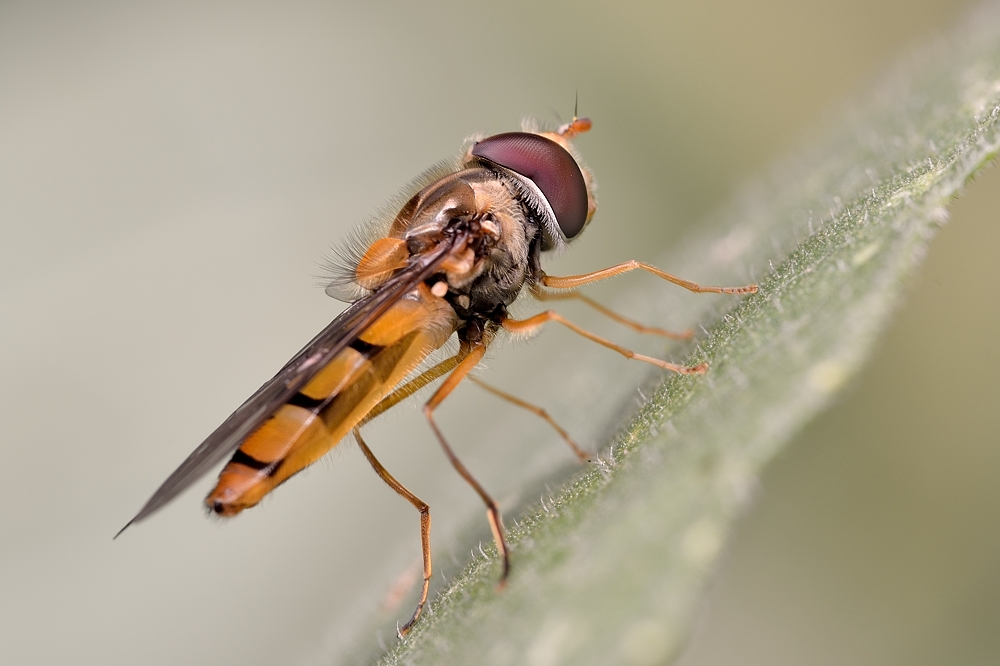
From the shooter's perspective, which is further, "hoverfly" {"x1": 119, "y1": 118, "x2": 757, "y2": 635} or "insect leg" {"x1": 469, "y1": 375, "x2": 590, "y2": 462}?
"insect leg" {"x1": 469, "y1": 375, "x2": 590, "y2": 462}

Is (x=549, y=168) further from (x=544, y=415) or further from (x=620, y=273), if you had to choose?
(x=544, y=415)

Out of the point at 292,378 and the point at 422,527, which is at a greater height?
the point at 292,378

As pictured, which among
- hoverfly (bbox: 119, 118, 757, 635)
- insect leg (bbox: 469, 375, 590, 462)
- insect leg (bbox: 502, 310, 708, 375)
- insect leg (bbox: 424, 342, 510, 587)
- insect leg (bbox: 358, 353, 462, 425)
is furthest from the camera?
insect leg (bbox: 469, 375, 590, 462)

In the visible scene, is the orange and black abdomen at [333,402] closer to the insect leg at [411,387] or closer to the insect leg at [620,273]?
the insect leg at [411,387]

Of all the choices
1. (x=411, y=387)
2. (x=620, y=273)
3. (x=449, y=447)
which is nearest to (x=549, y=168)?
(x=620, y=273)

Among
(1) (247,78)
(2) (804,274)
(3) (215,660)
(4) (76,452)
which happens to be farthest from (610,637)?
(1) (247,78)

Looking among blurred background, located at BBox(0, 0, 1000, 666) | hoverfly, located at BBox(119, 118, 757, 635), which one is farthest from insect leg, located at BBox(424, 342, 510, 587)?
blurred background, located at BBox(0, 0, 1000, 666)

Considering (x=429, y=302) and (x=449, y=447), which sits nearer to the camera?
(x=449, y=447)

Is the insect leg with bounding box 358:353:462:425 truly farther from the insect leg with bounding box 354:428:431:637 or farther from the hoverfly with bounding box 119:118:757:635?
the insect leg with bounding box 354:428:431:637
